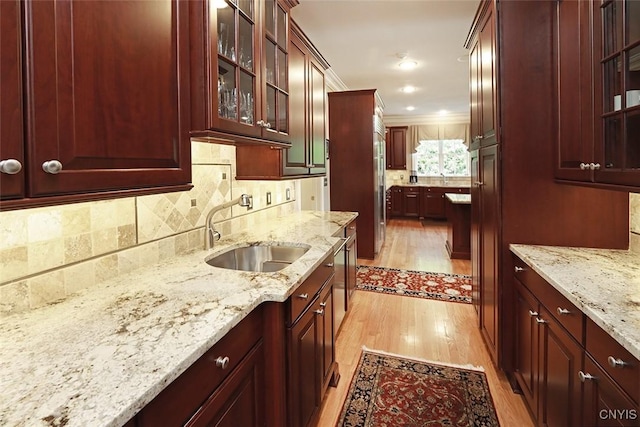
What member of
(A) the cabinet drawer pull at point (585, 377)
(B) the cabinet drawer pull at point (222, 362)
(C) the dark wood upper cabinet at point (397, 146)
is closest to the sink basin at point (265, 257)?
(B) the cabinet drawer pull at point (222, 362)

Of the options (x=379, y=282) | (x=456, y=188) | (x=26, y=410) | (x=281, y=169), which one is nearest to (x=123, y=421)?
(x=26, y=410)

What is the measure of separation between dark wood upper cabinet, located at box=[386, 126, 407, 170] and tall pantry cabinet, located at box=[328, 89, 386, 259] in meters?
4.15

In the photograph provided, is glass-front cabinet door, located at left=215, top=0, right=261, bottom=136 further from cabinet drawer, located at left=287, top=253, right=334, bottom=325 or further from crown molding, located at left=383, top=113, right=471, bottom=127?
crown molding, located at left=383, top=113, right=471, bottom=127

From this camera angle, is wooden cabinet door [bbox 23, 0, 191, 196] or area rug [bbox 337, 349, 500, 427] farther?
area rug [bbox 337, 349, 500, 427]

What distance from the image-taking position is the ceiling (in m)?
2.99

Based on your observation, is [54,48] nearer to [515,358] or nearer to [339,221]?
[339,221]

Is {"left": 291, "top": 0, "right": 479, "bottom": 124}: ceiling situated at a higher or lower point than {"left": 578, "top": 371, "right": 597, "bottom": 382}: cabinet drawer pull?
higher

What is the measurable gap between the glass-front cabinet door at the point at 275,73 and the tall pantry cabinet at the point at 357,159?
2.69m

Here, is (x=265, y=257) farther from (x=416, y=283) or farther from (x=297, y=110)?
(x=416, y=283)

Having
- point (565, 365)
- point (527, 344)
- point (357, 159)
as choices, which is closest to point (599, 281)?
point (565, 365)

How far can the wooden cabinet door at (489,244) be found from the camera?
210 centimetres

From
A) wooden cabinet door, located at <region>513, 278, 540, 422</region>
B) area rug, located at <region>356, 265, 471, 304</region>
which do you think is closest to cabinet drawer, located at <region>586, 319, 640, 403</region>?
wooden cabinet door, located at <region>513, 278, 540, 422</region>

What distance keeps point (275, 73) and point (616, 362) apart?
1982mm

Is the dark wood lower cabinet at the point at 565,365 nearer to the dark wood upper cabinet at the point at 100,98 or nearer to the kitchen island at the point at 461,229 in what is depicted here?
the dark wood upper cabinet at the point at 100,98
